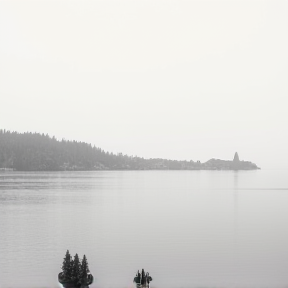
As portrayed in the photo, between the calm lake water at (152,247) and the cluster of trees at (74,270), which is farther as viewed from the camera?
the calm lake water at (152,247)

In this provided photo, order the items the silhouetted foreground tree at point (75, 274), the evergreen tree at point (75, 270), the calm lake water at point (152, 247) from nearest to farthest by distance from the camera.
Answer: the silhouetted foreground tree at point (75, 274) < the evergreen tree at point (75, 270) < the calm lake water at point (152, 247)

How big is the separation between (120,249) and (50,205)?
56.7 meters

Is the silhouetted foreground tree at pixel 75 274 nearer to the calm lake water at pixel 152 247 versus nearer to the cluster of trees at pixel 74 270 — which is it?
the cluster of trees at pixel 74 270

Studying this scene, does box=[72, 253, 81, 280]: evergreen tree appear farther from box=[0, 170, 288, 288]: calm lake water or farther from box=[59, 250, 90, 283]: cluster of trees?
box=[0, 170, 288, 288]: calm lake water

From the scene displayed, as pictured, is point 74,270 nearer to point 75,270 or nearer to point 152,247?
point 75,270

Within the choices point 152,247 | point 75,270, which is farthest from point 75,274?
point 152,247

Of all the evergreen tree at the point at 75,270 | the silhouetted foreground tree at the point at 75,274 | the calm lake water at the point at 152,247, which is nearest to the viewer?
the silhouetted foreground tree at the point at 75,274

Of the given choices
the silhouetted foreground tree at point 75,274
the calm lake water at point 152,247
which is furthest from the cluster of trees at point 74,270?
the calm lake water at point 152,247

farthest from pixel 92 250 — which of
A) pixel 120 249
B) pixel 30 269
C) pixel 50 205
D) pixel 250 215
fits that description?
pixel 50 205

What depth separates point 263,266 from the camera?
137 feet

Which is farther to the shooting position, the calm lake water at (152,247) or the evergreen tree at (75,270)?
the calm lake water at (152,247)

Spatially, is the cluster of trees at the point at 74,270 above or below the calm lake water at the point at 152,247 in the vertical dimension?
above

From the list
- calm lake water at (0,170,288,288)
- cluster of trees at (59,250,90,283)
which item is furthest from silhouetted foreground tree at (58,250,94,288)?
calm lake water at (0,170,288,288)

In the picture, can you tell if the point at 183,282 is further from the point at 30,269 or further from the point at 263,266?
the point at 30,269
